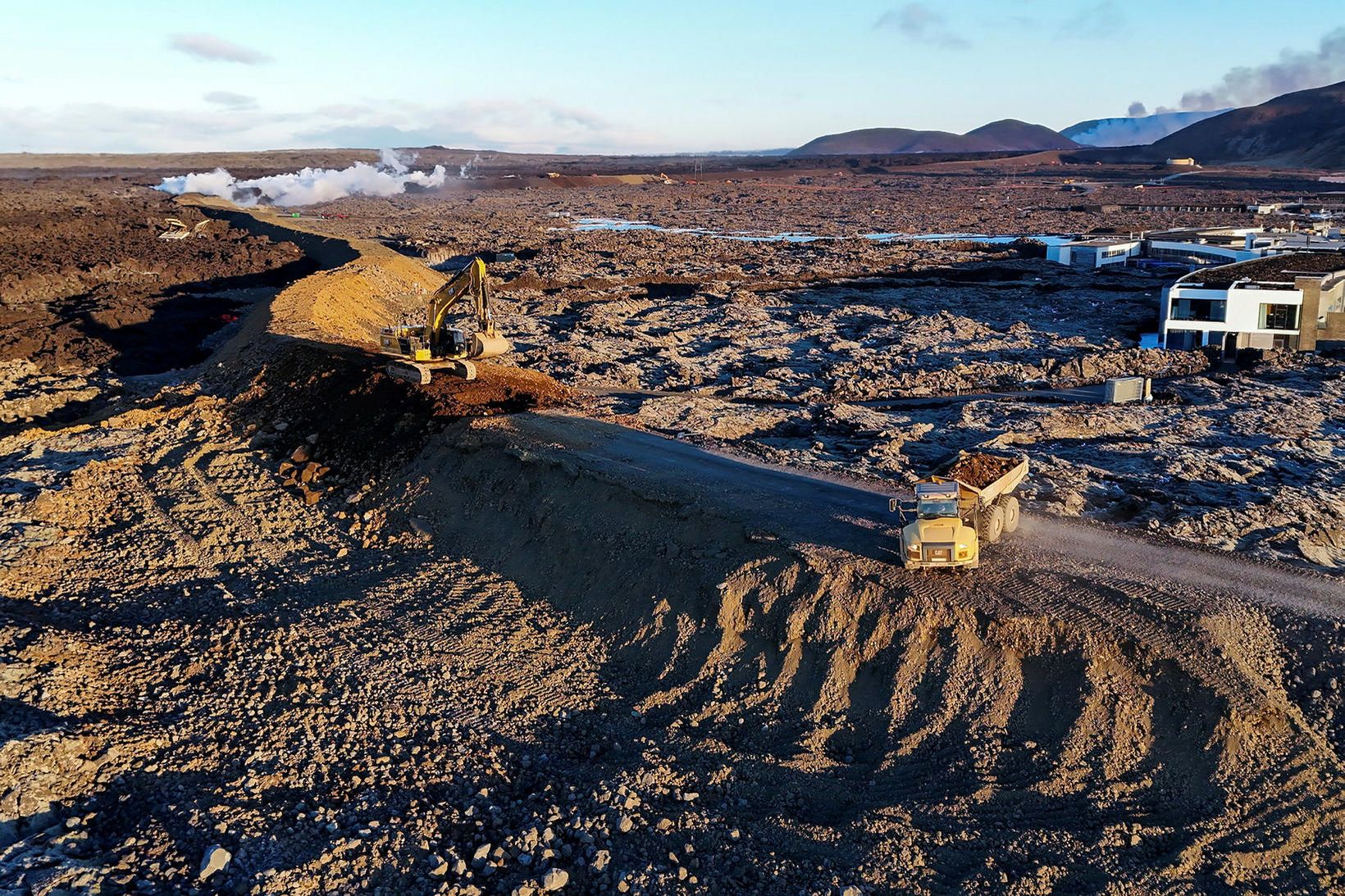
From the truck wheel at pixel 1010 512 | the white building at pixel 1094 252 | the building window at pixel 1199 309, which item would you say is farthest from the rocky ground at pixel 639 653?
the white building at pixel 1094 252

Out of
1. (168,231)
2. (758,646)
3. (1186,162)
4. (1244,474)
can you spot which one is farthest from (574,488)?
(1186,162)

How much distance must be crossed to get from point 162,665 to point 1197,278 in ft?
135

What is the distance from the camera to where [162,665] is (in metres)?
16.3

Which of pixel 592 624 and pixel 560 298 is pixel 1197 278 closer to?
pixel 560 298

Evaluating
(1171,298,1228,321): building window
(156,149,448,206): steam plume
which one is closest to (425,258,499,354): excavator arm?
(1171,298,1228,321): building window

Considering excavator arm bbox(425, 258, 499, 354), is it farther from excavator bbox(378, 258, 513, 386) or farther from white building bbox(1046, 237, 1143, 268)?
white building bbox(1046, 237, 1143, 268)

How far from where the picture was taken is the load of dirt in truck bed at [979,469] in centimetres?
1752

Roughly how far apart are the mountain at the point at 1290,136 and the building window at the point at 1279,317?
148 m

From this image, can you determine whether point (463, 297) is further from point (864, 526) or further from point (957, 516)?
point (957, 516)

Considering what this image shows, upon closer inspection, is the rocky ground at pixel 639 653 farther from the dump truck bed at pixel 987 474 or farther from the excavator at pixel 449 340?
the dump truck bed at pixel 987 474

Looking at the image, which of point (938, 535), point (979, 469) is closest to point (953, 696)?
point (938, 535)

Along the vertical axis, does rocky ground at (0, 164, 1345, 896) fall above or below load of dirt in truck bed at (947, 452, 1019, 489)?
below

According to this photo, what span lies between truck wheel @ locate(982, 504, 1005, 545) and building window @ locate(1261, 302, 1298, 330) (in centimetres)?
2682

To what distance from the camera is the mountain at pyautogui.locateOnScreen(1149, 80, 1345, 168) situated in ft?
547
